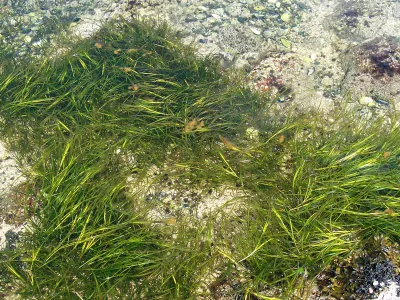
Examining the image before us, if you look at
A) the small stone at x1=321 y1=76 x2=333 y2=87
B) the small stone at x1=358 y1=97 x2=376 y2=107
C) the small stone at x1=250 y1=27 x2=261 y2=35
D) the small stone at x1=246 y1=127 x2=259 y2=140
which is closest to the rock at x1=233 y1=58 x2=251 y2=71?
the small stone at x1=250 y1=27 x2=261 y2=35

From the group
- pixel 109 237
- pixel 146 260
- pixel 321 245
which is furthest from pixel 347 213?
pixel 109 237

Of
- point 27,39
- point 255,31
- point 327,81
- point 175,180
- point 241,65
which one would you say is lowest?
point 175,180

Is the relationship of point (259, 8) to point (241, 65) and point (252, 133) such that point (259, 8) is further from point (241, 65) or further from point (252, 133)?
point (252, 133)

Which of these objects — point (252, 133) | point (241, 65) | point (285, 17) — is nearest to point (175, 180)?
point (252, 133)

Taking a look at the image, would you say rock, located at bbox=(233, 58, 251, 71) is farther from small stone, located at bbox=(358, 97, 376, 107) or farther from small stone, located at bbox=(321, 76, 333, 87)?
small stone, located at bbox=(358, 97, 376, 107)

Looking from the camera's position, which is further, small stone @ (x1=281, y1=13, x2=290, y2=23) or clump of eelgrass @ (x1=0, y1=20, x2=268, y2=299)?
small stone @ (x1=281, y1=13, x2=290, y2=23)

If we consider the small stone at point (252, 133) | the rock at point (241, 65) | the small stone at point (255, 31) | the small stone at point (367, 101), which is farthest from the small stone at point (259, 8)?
the small stone at point (252, 133)
